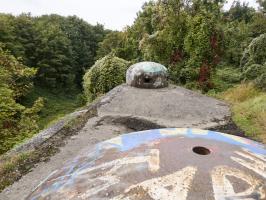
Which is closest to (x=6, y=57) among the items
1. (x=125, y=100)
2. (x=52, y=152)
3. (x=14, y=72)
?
(x=14, y=72)

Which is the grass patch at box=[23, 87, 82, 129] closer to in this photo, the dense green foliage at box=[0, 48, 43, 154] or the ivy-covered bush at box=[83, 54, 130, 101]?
the ivy-covered bush at box=[83, 54, 130, 101]

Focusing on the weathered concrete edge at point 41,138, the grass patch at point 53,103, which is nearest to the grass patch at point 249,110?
the weathered concrete edge at point 41,138

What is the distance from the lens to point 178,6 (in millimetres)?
19812

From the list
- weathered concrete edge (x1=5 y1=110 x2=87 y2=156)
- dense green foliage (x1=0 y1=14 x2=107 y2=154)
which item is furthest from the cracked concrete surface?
dense green foliage (x1=0 y1=14 x2=107 y2=154)

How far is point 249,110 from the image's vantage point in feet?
43.1

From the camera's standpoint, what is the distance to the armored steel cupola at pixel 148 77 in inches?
656

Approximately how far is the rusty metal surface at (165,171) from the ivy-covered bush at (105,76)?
1639cm

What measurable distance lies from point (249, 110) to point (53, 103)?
28.9 m

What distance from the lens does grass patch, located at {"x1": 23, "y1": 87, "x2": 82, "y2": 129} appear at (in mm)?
35656

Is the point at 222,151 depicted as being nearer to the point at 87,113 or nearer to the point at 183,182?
the point at 183,182

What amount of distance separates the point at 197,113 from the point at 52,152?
5.53 m

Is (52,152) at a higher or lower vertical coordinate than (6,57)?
lower

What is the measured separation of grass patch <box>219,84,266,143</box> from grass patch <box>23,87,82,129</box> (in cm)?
2023

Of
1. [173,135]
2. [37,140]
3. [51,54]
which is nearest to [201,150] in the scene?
[173,135]
